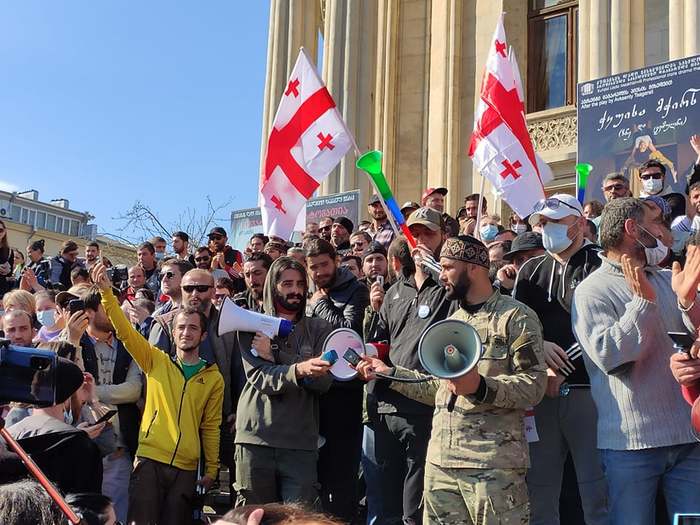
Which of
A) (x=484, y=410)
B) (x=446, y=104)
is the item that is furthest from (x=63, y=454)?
(x=446, y=104)

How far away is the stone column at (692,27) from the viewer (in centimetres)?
1309

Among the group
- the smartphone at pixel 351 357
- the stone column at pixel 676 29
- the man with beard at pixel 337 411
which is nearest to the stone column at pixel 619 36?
the stone column at pixel 676 29

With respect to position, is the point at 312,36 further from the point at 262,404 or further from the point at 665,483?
the point at 665,483

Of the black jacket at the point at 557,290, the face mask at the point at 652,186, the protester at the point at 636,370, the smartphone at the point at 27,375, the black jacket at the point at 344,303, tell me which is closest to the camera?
the smartphone at the point at 27,375

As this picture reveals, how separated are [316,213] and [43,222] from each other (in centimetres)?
5883

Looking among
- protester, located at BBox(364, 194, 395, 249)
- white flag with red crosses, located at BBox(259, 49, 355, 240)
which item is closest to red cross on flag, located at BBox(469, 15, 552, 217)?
protester, located at BBox(364, 194, 395, 249)

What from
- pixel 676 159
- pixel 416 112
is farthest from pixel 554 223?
pixel 416 112

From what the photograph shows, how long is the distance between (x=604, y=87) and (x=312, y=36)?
457 inches

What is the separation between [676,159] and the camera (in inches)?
402

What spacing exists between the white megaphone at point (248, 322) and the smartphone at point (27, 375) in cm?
333

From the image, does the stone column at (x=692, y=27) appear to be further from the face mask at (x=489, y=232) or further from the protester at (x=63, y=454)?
the protester at (x=63, y=454)

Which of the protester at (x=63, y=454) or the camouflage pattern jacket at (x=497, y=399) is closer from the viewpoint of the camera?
the protester at (x=63, y=454)

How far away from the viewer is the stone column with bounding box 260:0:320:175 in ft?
67.2

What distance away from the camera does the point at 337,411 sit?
637 cm
